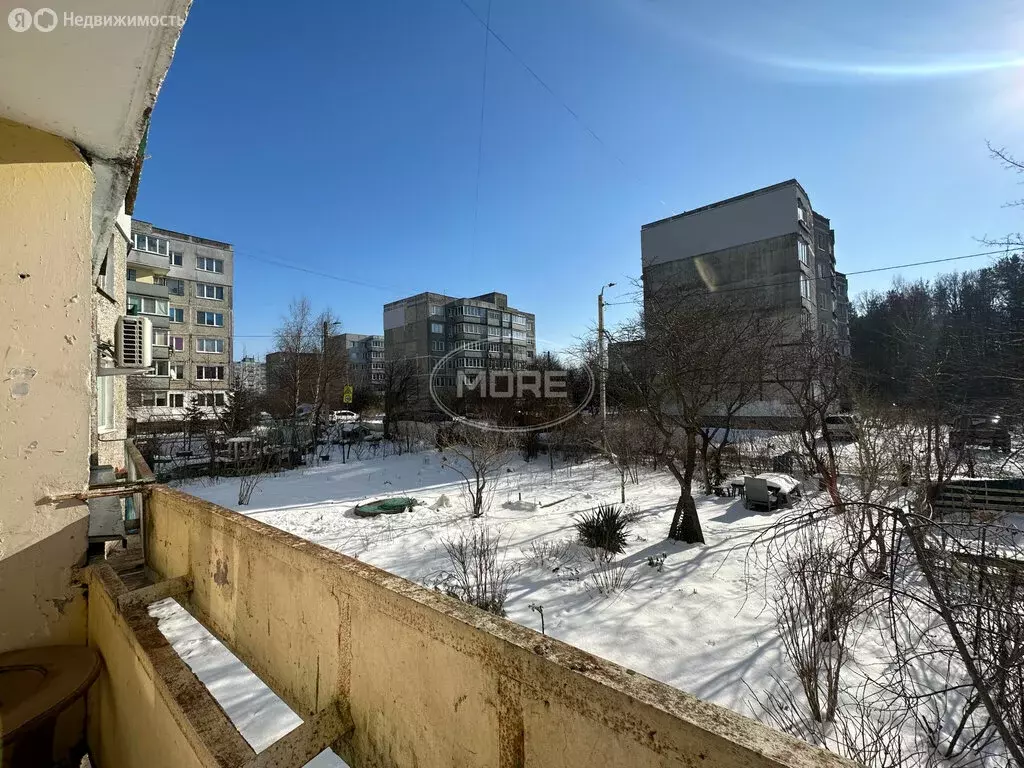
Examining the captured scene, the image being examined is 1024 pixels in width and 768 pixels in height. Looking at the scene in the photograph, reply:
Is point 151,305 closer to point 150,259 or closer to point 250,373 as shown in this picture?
point 150,259

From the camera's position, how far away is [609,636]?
4.35m

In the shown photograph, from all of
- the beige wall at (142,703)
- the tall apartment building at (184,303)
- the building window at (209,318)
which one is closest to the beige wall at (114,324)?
the beige wall at (142,703)

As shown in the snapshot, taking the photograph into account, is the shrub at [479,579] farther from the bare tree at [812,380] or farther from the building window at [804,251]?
the building window at [804,251]

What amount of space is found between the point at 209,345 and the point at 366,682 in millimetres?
42329

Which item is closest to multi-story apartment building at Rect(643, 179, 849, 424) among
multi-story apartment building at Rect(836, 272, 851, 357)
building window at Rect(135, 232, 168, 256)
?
multi-story apartment building at Rect(836, 272, 851, 357)

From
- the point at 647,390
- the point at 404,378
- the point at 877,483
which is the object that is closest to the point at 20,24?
the point at 647,390

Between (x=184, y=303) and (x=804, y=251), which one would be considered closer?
(x=804, y=251)

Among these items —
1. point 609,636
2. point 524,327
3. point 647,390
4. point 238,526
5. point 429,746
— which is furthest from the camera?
point 524,327

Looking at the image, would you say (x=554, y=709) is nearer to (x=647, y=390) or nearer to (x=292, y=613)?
(x=292, y=613)

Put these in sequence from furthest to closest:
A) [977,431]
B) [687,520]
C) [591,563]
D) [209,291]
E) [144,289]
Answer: [209,291] < [144,289] < [977,431] < [687,520] < [591,563]

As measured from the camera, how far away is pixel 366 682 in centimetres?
118

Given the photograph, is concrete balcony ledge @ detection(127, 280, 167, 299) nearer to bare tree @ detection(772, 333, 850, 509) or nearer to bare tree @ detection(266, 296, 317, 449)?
bare tree @ detection(266, 296, 317, 449)

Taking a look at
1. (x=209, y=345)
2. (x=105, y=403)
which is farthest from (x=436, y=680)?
(x=209, y=345)

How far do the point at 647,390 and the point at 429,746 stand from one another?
7.76 meters
